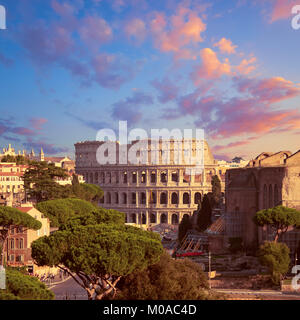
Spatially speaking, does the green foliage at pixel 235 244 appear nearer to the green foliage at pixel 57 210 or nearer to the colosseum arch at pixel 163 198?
the green foliage at pixel 57 210

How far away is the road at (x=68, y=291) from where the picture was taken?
92.2 ft

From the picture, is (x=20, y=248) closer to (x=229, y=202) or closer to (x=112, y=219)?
(x=112, y=219)

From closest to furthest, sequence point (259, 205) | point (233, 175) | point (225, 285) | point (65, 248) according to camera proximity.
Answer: point (65, 248) < point (225, 285) < point (259, 205) < point (233, 175)

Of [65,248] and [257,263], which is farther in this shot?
[257,263]

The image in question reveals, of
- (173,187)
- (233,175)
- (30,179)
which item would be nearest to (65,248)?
(233,175)

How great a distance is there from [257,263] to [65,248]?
65.1 ft

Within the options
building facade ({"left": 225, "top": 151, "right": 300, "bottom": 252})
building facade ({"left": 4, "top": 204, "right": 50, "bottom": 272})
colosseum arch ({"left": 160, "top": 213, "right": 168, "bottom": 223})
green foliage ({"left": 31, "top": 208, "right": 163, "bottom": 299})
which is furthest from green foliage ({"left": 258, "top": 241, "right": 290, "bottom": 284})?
colosseum arch ({"left": 160, "top": 213, "right": 168, "bottom": 223})

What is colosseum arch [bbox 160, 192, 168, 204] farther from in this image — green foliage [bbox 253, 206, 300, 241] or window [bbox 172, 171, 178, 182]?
green foliage [bbox 253, 206, 300, 241]

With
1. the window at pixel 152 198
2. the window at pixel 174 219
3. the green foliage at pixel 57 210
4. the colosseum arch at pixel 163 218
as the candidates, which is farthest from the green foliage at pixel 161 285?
the window at pixel 152 198

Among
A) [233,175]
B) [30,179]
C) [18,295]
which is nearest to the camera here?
[18,295]

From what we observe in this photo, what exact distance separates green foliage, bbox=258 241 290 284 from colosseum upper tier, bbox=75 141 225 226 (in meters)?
48.0

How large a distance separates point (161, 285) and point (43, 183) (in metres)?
37.2

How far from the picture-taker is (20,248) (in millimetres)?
35719

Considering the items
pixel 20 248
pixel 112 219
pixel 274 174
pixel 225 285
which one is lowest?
pixel 225 285
